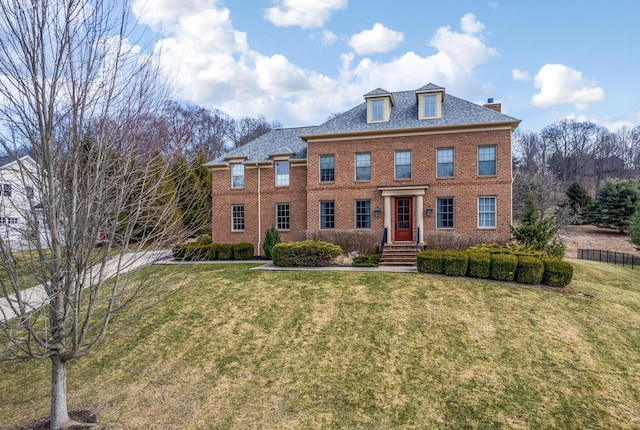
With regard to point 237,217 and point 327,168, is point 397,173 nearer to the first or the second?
point 327,168

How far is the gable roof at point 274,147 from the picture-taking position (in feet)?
64.6

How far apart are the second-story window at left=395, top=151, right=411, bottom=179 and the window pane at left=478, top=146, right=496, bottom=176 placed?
3222mm

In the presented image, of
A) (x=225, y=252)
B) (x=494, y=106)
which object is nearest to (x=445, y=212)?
(x=494, y=106)

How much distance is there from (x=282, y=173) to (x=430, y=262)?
1019 cm

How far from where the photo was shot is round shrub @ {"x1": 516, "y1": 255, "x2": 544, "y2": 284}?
36.5 ft

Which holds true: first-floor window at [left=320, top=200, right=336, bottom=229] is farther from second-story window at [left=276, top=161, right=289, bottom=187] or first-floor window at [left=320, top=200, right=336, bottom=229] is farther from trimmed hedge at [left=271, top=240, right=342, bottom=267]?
trimmed hedge at [left=271, top=240, right=342, bottom=267]

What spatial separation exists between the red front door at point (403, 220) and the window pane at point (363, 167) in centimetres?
199

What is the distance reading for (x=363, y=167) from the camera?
1767cm

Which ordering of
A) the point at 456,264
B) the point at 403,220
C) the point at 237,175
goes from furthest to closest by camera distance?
the point at 237,175 → the point at 403,220 → the point at 456,264

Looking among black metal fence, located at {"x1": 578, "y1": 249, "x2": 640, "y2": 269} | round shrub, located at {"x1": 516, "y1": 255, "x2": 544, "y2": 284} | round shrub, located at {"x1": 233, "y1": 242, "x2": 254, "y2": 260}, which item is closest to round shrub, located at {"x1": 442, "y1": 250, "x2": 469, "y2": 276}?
round shrub, located at {"x1": 516, "y1": 255, "x2": 544, "y2": 284}

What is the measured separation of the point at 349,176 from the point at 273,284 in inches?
309

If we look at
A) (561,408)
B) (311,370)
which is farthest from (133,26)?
(561,408)

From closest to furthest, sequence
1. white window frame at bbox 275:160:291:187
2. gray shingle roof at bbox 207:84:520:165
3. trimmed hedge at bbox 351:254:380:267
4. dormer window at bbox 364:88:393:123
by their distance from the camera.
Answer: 1. trimmed hedge at bbox 351:254:380:267
2. gray shingle roof at bbox 207:84:520:165
3. dormer window at bbox 364:88:393:123
4. white window frame at bbox 275:160:291:187

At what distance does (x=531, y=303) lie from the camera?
985 centimetres
